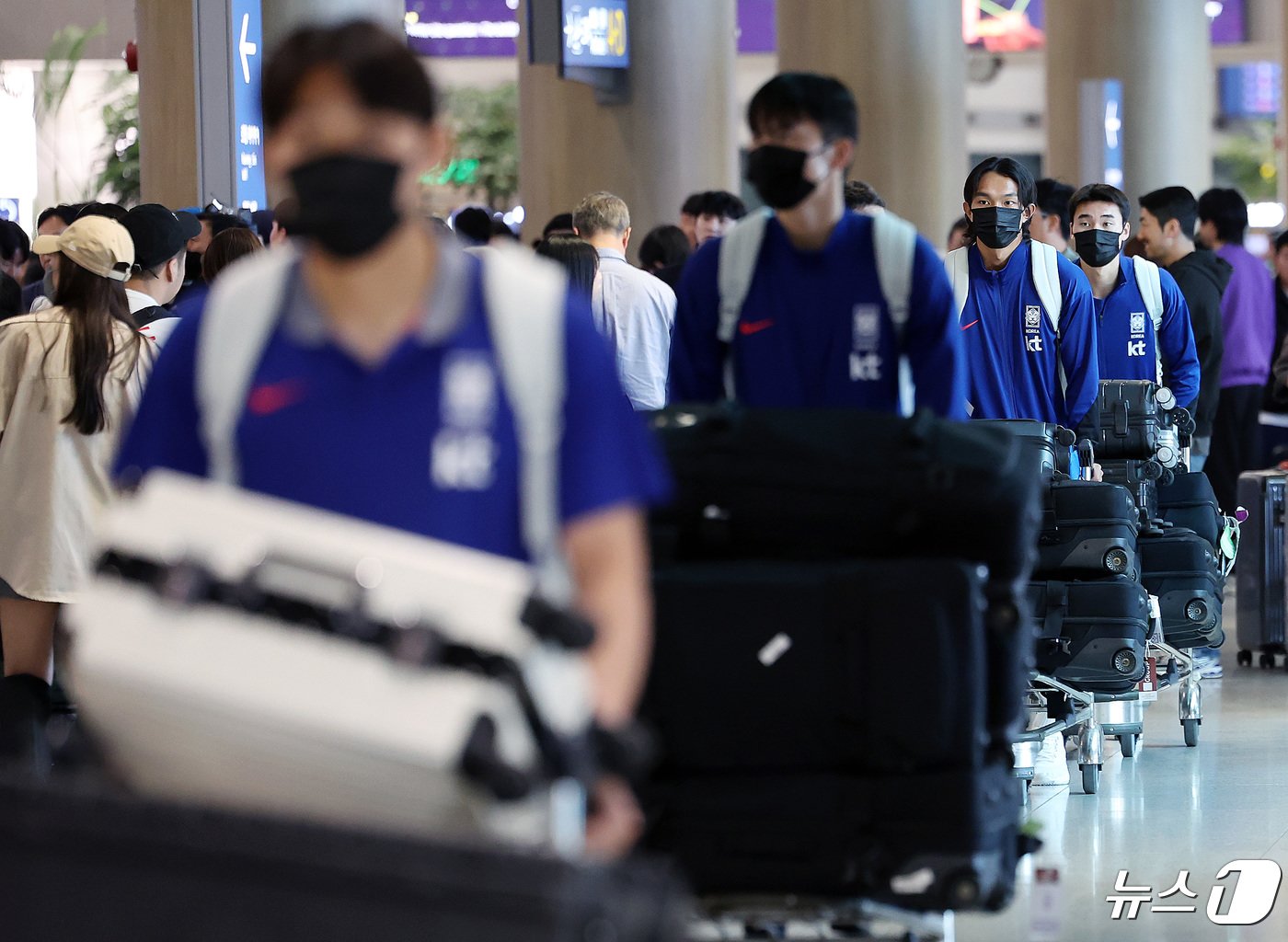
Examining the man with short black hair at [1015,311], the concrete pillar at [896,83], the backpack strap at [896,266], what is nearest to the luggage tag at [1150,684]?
the man with short black hair at [1015,311]

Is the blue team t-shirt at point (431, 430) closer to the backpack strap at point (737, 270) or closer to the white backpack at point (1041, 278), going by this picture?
the backpack strap at point (737, 270)


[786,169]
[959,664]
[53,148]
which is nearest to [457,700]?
[959,664]

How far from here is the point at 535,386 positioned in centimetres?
221

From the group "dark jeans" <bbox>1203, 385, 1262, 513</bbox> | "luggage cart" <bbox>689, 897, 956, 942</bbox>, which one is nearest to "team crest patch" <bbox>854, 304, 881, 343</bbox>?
"luggage cart" <bbox>689, 897, 956, 942</bbox>

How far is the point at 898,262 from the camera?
4.28 metres

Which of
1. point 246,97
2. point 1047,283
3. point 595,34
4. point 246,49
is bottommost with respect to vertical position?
point 1047,283

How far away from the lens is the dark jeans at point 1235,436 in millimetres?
12820

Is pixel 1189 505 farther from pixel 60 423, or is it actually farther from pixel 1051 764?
pixel 60 423

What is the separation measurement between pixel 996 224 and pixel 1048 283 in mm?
281

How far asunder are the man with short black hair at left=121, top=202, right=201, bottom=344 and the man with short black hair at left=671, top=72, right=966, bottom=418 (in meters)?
2.34

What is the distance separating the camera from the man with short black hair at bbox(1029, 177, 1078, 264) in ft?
31.7

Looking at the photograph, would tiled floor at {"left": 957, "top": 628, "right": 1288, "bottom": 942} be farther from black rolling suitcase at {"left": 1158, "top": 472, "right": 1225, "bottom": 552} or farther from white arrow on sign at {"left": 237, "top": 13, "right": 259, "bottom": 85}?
white arrow on sign at {"left": 237, "top": 13, "right": 259, "bottom": 85}

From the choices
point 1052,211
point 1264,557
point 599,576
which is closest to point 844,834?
point 599,576

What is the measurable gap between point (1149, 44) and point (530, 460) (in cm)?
1922
